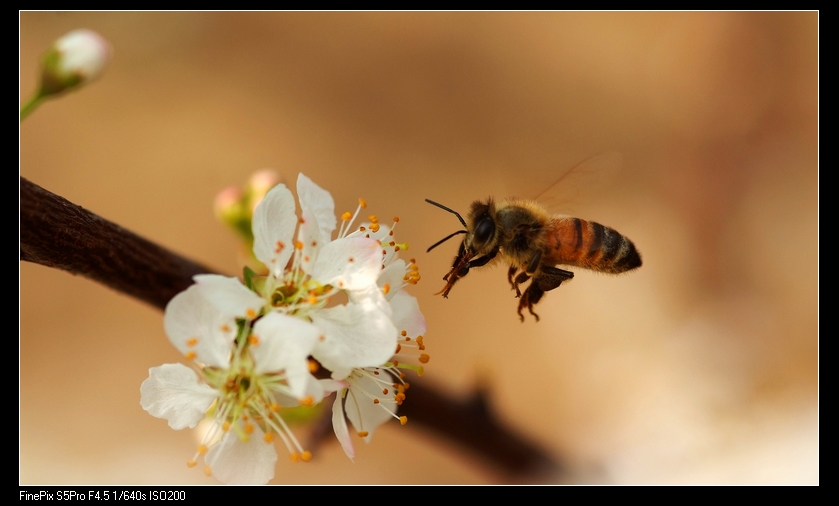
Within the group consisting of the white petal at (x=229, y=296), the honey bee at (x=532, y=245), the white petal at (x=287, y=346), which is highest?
the honey bee at (x=532, y=245)

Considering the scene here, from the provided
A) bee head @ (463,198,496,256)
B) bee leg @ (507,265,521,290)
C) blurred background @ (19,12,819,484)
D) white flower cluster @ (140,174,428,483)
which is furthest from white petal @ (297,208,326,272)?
blurred background @ (19,12,819,484)

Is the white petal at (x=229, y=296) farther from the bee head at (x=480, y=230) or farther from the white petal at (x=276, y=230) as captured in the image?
the bee head at (x=480, y=230)

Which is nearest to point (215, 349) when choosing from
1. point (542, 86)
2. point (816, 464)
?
point (816, 464)

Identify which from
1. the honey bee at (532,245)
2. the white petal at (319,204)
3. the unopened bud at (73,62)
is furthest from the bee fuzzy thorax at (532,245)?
the unopened bud at (73,62)

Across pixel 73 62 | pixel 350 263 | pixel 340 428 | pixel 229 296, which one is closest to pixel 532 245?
pixel 350 263

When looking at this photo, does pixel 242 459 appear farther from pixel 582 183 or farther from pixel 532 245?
pixel 582 183
